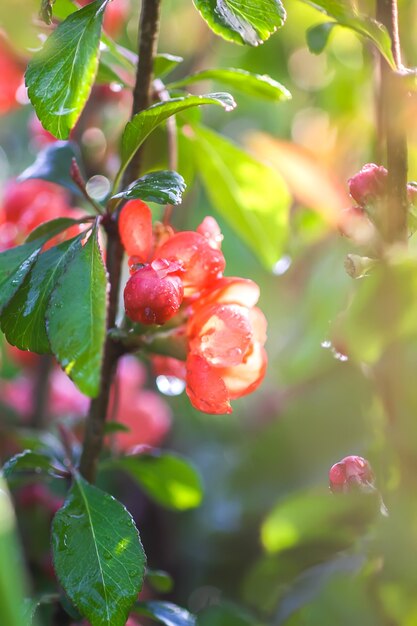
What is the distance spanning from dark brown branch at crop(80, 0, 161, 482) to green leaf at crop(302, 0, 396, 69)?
0.10 metres

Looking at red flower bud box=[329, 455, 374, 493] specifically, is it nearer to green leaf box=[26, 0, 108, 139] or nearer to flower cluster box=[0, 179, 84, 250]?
green leaf box=[26, 0, 108, 139]

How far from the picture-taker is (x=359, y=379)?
3.12 feet

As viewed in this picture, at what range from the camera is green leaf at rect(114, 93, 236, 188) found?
0.44 meters

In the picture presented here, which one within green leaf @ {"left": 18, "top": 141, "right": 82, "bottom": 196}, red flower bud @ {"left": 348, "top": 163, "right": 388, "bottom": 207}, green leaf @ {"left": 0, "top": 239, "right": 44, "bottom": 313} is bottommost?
→ green leaf @ {"left": 18, "top": 141, "right": 82, "bottom": 196}

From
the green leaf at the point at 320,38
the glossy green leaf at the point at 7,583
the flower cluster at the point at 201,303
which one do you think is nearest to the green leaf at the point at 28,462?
the flower cluster at the point at 201,303

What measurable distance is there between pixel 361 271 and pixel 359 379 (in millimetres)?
497

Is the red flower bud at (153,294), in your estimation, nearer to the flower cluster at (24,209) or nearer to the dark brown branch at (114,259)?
the dark brown branch at (114,259)

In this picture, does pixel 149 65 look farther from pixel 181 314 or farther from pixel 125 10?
pixel 125 10

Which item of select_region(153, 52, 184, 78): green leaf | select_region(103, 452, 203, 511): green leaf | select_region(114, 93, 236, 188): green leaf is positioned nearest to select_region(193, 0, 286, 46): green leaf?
select_region(114, 93, 236, 188): green leaf

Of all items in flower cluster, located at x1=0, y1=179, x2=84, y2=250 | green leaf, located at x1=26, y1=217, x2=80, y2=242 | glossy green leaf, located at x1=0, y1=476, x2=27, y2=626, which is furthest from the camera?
flower cluster, located at x1=0, y1=179, x2=84, y2=250

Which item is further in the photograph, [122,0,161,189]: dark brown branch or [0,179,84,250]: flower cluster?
[0,179,84,250]: flower cluster

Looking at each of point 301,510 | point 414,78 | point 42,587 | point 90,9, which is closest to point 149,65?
point 90,9

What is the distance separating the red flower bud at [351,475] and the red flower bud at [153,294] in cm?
14

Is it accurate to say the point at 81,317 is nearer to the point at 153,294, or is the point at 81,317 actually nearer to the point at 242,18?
the point at 153,294
